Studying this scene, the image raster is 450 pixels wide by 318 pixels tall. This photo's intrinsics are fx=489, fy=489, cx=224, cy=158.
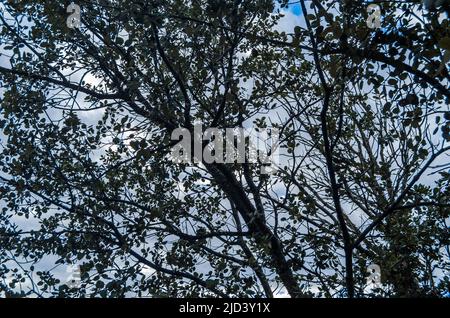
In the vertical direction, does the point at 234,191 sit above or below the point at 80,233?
above

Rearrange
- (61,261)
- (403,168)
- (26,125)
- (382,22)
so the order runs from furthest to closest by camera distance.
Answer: (26,125) < (403,168) < (61,261) < (382,22)


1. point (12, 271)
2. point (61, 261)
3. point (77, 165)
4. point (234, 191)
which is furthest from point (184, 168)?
point (12, 271)

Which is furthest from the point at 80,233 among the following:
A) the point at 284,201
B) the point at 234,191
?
the point at 284,201

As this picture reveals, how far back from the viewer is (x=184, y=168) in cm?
749

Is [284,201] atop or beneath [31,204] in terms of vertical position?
beneath

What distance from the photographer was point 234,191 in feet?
23.2

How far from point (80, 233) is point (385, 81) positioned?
4.48m

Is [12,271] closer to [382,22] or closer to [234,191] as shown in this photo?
[234,191]

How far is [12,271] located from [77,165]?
1747 millimetres

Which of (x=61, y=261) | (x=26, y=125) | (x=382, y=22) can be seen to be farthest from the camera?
(x=26, y=125)
